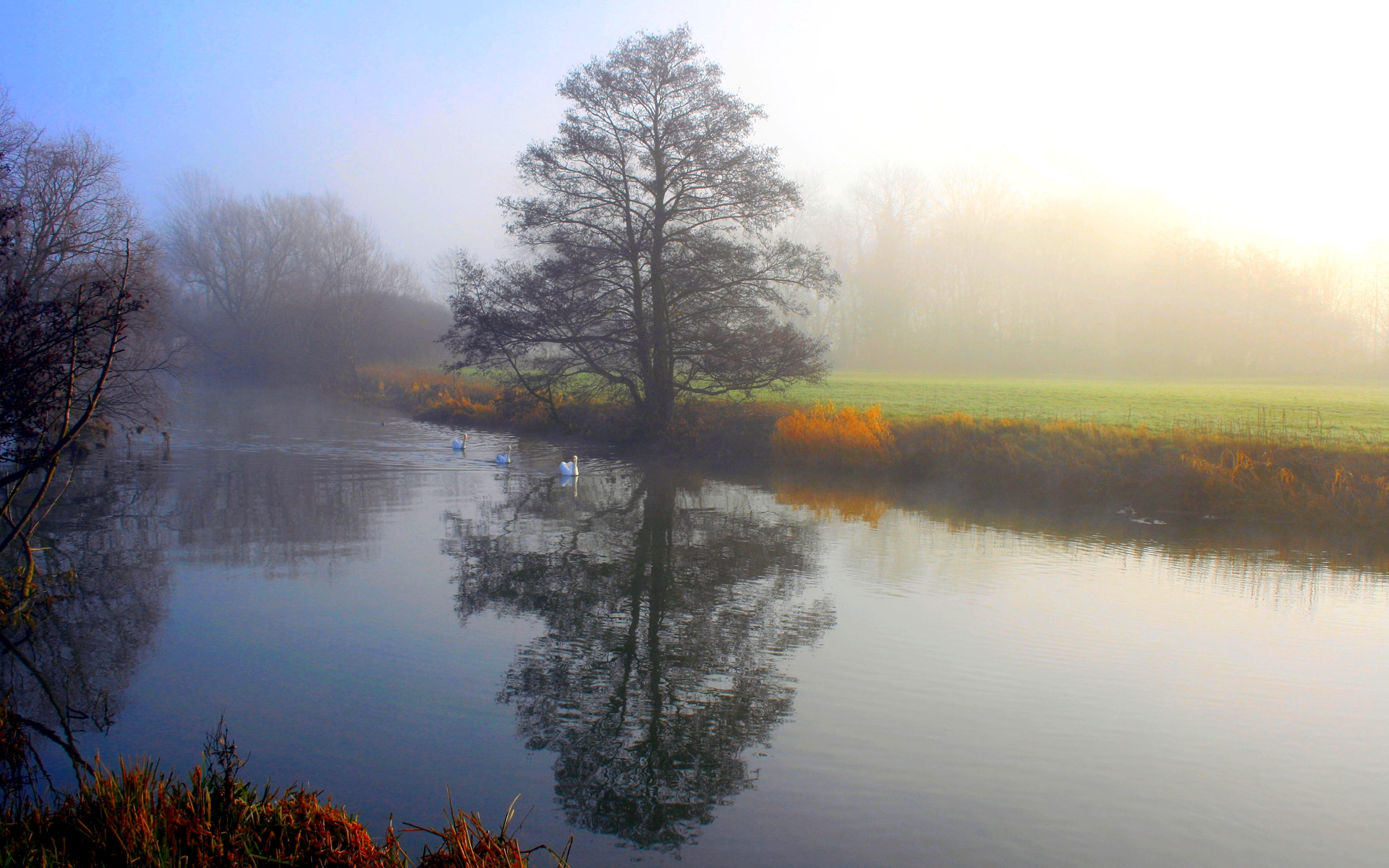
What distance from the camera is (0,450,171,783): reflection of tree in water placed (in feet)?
19.9

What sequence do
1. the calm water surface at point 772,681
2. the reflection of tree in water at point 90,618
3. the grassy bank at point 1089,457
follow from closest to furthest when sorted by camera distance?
1. the calm water surface at point 772,681
2. the reflection of tree in water at point 90,618
3. the grassy bank at point 1089,457

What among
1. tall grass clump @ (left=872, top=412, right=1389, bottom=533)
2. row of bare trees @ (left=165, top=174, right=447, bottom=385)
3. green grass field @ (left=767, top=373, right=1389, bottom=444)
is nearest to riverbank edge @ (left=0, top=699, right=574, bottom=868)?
tall grass clump @ (left=872, top=412, right=1389, bottom=533)

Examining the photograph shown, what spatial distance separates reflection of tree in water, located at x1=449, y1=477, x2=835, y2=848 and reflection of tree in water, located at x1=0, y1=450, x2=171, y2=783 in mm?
2881

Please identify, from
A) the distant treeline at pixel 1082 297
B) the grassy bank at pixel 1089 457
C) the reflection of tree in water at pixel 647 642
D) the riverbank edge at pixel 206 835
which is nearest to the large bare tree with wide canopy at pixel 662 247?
the grassy bank at pixel 1089 457

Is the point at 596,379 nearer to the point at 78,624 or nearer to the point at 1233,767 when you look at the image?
the point at 78,624

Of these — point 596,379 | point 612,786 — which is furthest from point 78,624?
point 596,379

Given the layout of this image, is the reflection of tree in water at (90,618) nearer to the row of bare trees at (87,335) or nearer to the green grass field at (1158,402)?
the row of bare trees at (87,335)

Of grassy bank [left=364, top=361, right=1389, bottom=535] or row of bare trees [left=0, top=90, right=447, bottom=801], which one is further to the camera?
grassy bank [left=364, top=361, right=1389, bottom=535]

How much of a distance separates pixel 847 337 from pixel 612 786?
57.4 m

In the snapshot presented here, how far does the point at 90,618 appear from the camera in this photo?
8.04 metres

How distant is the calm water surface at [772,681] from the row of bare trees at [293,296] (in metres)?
40.2

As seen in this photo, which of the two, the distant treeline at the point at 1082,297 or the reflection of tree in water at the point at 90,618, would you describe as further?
the distant treeline at the point at 1082,297

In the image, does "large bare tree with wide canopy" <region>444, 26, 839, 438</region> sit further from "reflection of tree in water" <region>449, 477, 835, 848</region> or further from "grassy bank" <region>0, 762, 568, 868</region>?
"grassy bank" <region>0, 762, 568, 868</region>

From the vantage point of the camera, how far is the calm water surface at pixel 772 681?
4.87 metres
